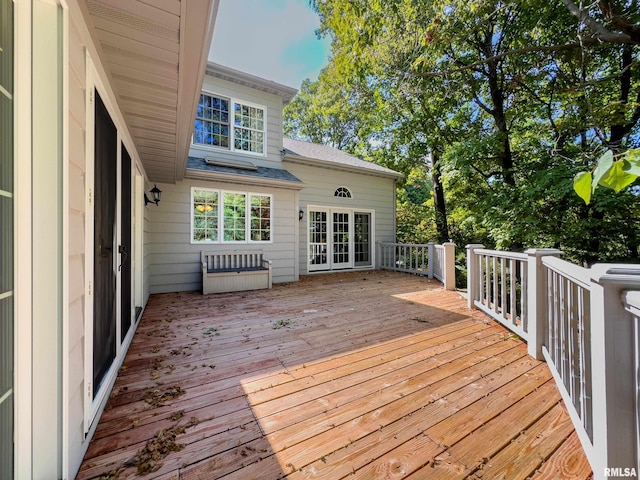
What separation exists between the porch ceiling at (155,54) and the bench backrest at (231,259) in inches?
122

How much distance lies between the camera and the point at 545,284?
2.44 meters

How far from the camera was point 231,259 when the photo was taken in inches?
233

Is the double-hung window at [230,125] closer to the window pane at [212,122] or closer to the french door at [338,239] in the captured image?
the window pane at [212,122]

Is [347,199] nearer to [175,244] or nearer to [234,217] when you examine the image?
[234,217]

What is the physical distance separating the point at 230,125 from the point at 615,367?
24.6ft

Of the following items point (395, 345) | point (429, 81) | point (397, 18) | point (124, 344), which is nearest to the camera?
point (124, 344)

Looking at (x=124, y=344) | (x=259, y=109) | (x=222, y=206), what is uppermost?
(x=259, y=109)

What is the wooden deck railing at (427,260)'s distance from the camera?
5723 mm

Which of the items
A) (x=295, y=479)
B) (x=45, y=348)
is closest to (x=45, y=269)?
(x=45, y=348)

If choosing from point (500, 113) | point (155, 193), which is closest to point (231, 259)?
point (155, 193)

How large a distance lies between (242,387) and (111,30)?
8.63ft

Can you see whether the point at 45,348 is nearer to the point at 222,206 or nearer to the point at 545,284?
the point at 545,284

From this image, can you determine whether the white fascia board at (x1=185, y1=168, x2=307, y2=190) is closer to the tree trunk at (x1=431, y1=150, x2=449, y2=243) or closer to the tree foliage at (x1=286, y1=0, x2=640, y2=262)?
the tree foliage at (x1=286, y1=0, x2=640, y2=262)

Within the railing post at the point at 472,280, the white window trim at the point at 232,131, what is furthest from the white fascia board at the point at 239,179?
the railing post at the point at 472,280
